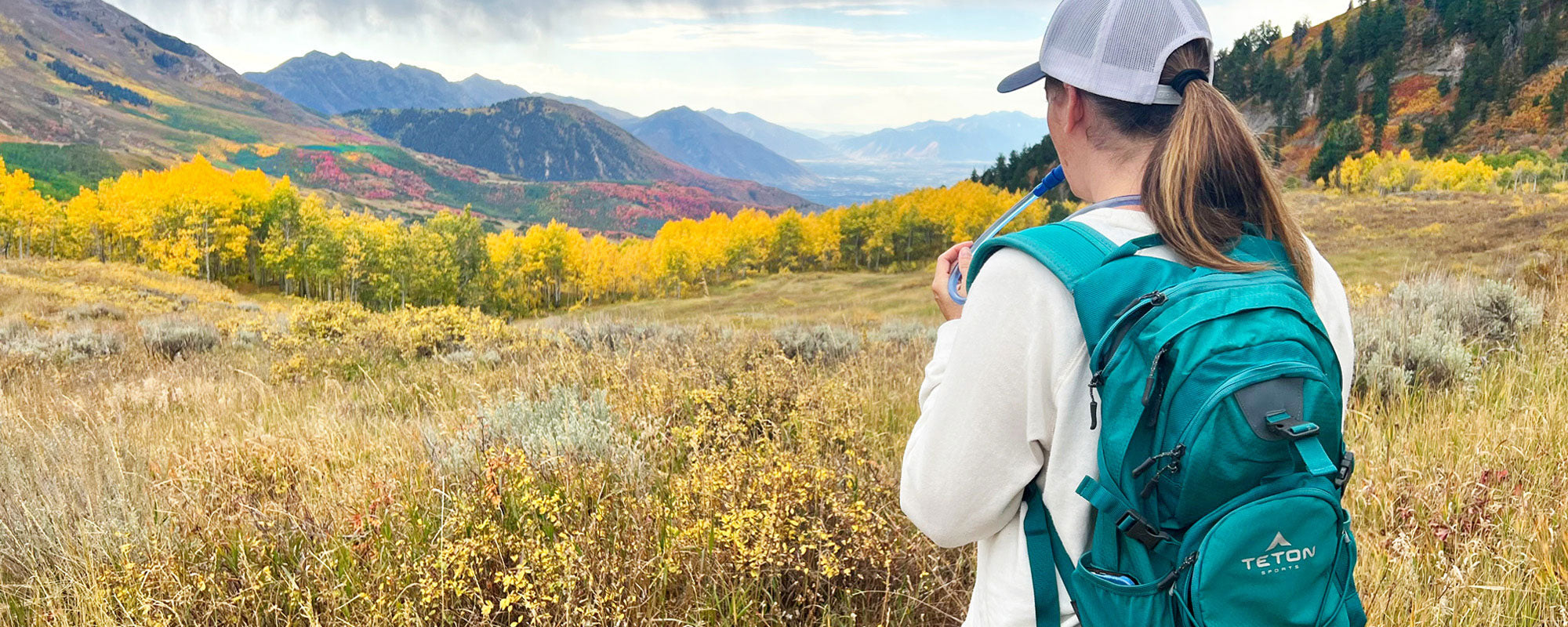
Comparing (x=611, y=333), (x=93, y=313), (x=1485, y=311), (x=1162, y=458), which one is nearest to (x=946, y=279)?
(x=1162, y=458)

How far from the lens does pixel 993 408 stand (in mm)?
1236

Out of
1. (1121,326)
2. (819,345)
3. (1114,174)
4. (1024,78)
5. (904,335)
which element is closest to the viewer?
(1121,326)

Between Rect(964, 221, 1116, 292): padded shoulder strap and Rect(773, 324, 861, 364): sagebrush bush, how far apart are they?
6.14 metres

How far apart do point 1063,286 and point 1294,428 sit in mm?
367

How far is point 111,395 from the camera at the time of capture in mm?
6121

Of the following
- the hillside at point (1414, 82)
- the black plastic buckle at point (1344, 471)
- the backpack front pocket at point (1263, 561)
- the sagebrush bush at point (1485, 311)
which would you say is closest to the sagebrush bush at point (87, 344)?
the backpack front pocket at point (1263, 561)

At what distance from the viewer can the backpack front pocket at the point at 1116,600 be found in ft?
3.86

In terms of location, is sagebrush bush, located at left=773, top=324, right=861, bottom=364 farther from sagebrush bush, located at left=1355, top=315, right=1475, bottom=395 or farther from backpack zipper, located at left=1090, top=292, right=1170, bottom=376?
backpack zipper, located at left=1090, top=292, right=1170, bottom=376

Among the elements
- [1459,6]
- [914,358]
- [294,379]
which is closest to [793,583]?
[914,358]

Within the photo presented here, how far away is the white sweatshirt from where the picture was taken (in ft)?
3.94

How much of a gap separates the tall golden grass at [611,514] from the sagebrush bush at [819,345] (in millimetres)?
2662

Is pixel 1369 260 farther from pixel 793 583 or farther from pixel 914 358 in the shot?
pixel 793 583

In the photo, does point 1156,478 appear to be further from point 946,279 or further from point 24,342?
point 24,342

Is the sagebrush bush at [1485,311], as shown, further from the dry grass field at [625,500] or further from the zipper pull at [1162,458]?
the zipper pull at [1162,458]
